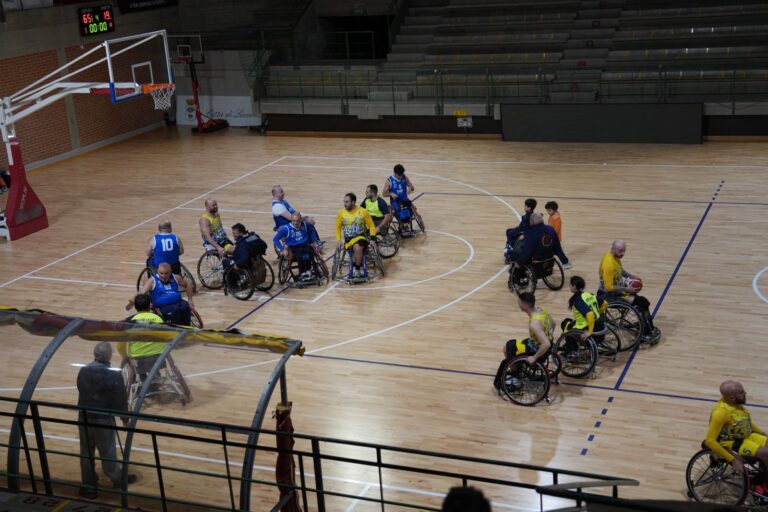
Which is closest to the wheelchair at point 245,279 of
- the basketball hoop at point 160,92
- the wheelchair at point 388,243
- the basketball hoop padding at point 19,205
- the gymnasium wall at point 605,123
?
the wheelchair at point 388,243

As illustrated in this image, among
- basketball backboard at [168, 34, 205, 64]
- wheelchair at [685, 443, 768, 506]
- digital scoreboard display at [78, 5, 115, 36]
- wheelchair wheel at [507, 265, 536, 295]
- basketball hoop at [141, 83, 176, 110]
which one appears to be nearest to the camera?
wheelchair at [685, 443, 768, 506]

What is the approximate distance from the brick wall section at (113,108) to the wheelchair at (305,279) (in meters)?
14.4

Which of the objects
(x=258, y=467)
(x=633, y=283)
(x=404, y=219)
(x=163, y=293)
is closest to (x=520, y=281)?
(x=633, y=283)

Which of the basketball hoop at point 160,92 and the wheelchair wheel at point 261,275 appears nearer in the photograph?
the wheelchair wheel at point 261,275

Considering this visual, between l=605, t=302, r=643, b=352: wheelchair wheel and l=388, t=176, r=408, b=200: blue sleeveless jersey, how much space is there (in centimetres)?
538

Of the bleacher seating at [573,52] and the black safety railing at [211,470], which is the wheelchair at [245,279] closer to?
the black safety railing at [211,470]

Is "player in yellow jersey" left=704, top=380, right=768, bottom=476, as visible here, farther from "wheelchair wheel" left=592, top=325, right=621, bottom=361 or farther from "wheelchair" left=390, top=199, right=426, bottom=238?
"wheelchair" left=390, top=199, right=426, bottom=238

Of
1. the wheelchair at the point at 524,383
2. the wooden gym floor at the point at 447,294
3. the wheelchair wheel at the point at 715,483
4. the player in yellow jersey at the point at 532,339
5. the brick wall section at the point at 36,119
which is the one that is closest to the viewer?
the wheelchair wheel at the point at 715,483

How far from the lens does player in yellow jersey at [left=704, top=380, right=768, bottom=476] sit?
8.36 meters

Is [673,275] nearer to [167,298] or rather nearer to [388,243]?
[388,243]

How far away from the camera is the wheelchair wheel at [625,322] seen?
39.1 feet

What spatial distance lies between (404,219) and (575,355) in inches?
241

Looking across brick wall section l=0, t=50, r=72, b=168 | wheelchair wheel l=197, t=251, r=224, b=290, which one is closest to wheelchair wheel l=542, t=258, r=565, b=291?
wheelchair wheel l=197, t=251, r=224, b=290

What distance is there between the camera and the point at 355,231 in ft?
49.0
